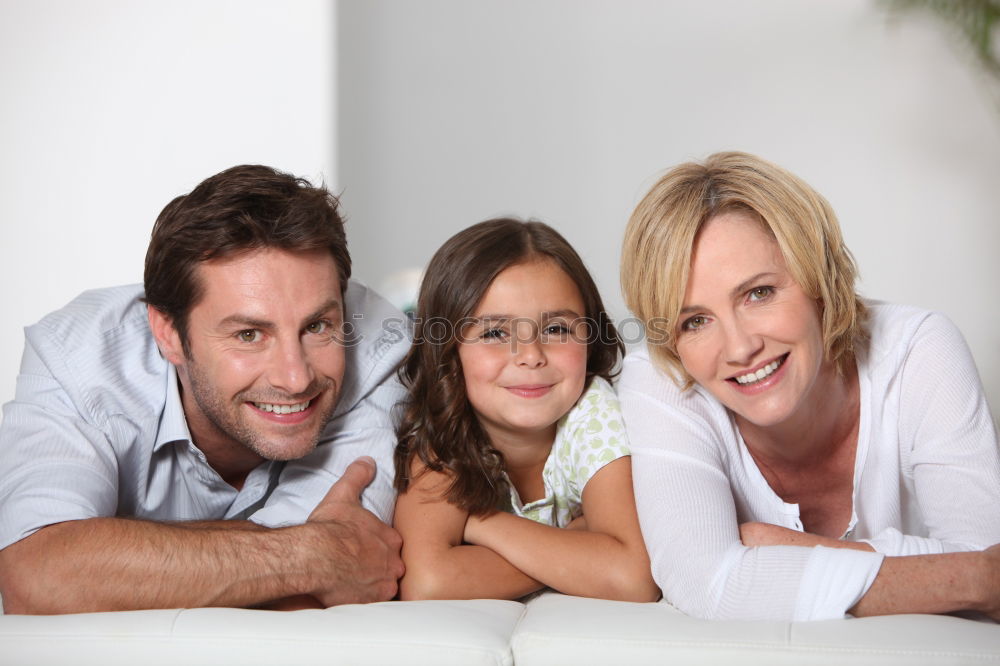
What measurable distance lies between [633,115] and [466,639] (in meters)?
2.97

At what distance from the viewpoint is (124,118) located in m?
3.76

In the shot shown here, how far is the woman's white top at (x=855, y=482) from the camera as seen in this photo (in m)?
1.52

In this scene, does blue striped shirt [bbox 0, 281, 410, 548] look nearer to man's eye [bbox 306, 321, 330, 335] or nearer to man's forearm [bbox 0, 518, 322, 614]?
man's forearm [bbox 0, 518, 322, 614]

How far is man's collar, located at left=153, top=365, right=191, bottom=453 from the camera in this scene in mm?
2037

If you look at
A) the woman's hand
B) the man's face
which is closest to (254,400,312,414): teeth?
the man's face

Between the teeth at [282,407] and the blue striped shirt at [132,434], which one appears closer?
the blue striped shirt at [132,434]

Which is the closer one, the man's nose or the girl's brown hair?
the man's nose

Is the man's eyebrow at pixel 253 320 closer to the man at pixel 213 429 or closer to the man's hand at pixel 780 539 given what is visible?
the man at pixel 213 429

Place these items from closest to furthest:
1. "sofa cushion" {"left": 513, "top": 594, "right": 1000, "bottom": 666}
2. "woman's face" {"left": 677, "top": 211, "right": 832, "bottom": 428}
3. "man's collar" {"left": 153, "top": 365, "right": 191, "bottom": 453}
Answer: "sofa cushion" {"left": 513, "top": 594, "right": 1000, "bottom": 666} < "woman's face" {"left": 677, "top": 211, "right": 832, "bottom": 428} < "man's collar" {"left": 153, "top": 365, "right": 191, "bottom": 453}

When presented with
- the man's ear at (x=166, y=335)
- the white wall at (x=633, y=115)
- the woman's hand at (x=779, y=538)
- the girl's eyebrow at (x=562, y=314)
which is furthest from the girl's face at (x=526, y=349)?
the white wall at (x=633, y=115)

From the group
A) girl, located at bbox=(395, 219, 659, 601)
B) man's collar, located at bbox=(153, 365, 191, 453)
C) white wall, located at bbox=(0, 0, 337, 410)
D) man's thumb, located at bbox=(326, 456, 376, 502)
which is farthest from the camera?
white wall, located at bbox=(0, 0, 337, 410)

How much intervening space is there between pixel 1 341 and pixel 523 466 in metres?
2.57

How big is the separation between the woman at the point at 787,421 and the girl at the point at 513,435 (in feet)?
0.43

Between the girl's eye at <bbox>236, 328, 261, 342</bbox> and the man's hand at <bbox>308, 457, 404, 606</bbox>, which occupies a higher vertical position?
the girl's eye at <bbox>236, 328, 261, 342</bbox>
